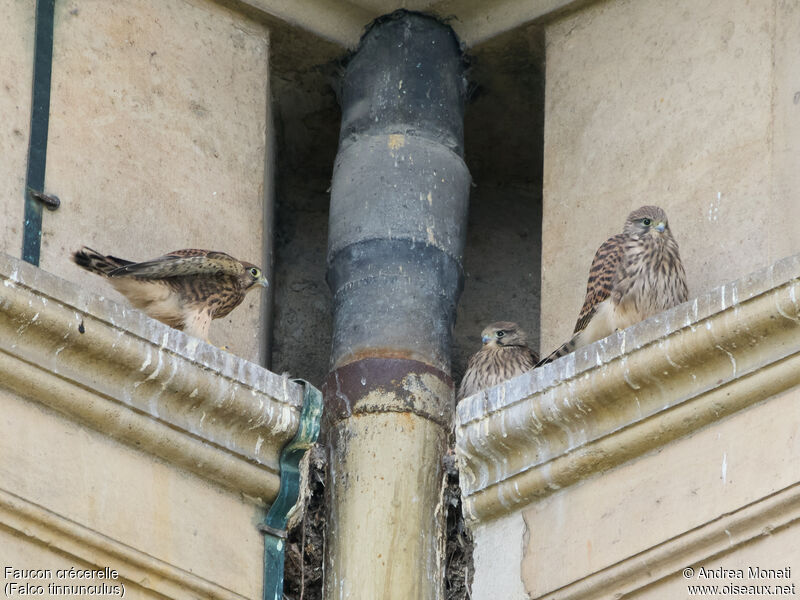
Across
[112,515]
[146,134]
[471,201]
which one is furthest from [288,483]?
[471,201]

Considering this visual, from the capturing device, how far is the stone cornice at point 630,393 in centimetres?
781

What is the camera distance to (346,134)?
32.9ft

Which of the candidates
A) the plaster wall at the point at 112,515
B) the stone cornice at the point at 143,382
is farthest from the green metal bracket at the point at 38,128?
the plaster wall at the point at 112,515

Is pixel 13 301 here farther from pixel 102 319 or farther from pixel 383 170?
pixel 383 170

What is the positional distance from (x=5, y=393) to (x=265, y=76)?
2588mm

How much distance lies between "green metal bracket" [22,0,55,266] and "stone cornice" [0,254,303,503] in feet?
2.78

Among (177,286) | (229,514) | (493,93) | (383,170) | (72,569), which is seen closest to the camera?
(72,569)

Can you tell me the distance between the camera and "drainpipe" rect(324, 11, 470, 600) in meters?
8.70

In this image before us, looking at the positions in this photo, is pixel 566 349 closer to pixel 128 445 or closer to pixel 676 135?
pixel 676 135

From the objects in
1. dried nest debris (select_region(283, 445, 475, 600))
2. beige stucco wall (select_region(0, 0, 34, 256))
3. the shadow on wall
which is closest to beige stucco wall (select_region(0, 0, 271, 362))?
beige stucco wall (select_region(0, 0, 34, 256))

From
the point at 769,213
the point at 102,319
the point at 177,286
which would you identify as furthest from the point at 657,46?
the point at 102,319

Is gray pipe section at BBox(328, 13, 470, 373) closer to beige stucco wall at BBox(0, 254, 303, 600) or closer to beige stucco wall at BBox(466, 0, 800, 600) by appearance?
beige stucco wall at BBox(466, 0, 800, 600)

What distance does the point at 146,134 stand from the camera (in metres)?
9.42

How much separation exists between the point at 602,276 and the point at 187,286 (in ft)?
5.06
